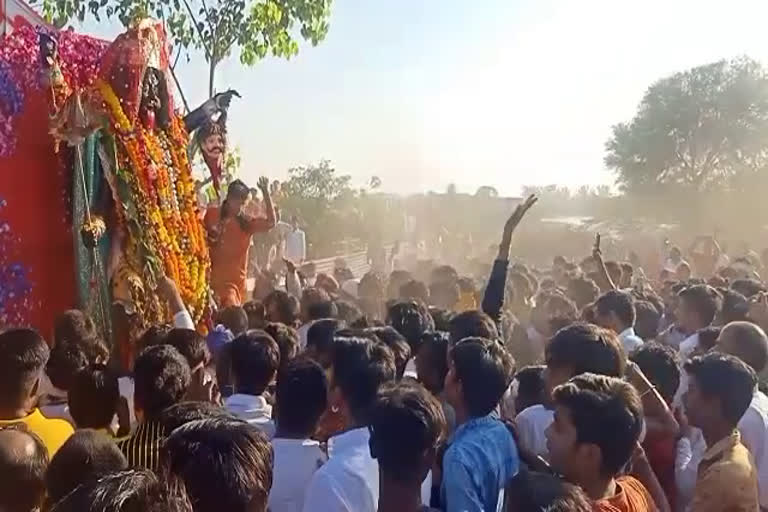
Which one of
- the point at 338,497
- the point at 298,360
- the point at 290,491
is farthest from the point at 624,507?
the point at 298,360

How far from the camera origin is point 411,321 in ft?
17.4

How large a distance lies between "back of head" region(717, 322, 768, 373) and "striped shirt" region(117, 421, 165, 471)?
10.4 ft

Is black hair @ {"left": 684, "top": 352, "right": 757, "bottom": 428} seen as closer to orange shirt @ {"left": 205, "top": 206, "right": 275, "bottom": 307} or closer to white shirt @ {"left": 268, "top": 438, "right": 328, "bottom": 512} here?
white shirt @ {"left": 268, "top": 438, "right": 328, "bottom": 512}

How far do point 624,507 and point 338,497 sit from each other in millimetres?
926

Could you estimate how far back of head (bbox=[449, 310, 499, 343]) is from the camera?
15.0 feet

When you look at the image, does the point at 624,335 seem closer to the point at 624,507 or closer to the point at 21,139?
the point at 624,507

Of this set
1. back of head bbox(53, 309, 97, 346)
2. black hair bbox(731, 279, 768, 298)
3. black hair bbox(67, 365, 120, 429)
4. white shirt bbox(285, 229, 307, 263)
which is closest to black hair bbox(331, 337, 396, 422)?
black hair bbox(67, 365, 120, 429)

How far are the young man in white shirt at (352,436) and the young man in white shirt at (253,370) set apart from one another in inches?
15.8

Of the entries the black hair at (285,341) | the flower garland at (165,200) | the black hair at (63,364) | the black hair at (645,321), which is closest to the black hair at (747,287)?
the black hair at (645,321)

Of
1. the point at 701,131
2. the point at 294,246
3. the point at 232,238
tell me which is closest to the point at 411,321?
the point at 232,238

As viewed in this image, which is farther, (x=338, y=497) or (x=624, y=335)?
(x=624, y=335)

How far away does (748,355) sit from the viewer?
489cm

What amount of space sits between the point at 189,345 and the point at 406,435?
1.73m

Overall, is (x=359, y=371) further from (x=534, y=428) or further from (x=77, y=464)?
(x=77, y=464)
